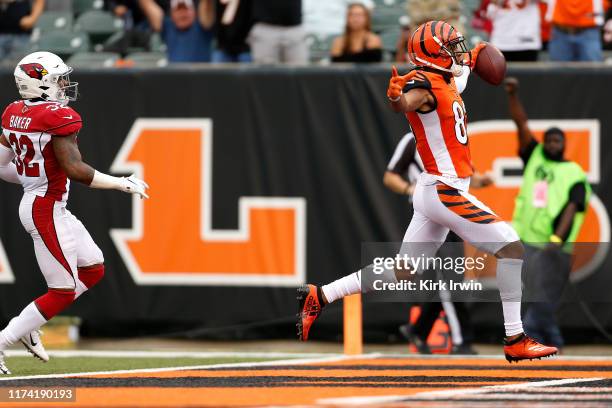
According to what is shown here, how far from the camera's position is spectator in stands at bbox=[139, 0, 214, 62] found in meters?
11.9

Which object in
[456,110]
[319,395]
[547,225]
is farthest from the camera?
[547,225]

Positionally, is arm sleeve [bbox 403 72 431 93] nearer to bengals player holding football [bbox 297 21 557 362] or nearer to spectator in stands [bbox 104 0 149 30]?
bengals player holding football [bbox 297 21 557 362]

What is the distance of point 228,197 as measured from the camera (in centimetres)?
1104

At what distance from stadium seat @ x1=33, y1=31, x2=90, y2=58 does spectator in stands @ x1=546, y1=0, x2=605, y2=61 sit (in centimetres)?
488

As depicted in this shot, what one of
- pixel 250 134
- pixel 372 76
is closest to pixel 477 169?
pixel 372 76

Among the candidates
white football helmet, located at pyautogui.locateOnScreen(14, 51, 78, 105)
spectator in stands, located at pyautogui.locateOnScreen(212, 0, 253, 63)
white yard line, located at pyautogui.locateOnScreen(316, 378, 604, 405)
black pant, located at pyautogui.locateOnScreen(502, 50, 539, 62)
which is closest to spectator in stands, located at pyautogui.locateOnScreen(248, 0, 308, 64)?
spectator in stands, located at pyautogui.locateOnScreen(212, 0, 253, 63)

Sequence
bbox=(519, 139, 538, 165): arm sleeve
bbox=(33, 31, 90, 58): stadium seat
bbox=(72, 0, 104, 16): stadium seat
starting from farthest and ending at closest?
1. bbox=(72, 0, 104, 16): stadium seat
2. bbox=(33, 31, 90, 58): stadium seat
3. bbox=(519, 139, 538, 165): arm sleeve

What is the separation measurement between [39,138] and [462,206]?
2.54 meters

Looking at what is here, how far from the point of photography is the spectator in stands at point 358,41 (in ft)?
37.4

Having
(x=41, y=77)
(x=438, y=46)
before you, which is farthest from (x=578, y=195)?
(x=41, y=77)

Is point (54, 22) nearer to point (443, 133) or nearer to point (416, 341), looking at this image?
point (416, 341)

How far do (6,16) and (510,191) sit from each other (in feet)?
17.5

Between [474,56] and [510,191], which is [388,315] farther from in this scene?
[474,56]

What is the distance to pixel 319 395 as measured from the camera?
6914 mm
